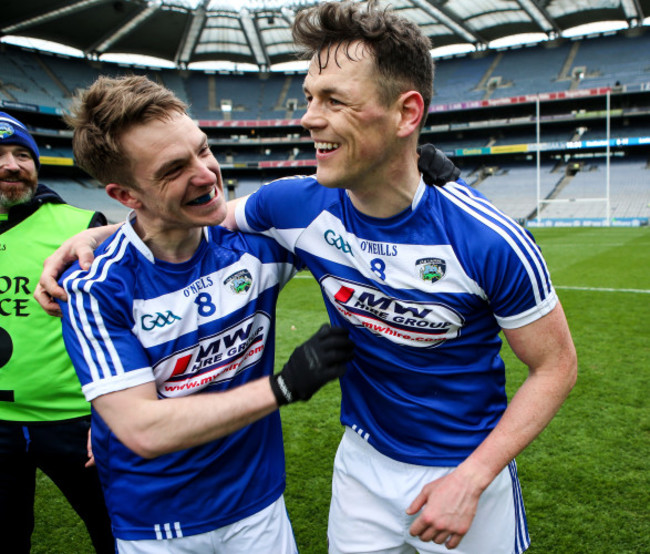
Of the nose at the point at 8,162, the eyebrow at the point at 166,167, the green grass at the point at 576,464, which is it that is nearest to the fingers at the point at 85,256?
the eyebrow at the point at 166,167

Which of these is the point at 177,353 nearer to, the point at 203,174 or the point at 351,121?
the point at 203,174

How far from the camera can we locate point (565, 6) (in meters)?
34.5

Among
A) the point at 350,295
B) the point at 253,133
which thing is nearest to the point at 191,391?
the point at 350,295

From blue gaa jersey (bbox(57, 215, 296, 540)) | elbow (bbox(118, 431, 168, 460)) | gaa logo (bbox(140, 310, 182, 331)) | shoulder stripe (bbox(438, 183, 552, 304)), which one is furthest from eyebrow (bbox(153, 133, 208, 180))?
shoulder stripe (bbox(438, 183, 552, 304))

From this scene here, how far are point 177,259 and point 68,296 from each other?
1.22 feet

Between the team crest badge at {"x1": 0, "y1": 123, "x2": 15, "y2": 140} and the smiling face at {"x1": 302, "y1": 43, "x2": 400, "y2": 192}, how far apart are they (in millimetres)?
1651

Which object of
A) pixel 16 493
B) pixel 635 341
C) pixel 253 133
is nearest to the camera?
pixel 16 493

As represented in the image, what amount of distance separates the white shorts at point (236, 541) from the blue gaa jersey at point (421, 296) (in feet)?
1.61

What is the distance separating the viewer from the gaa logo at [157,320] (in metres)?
1.70

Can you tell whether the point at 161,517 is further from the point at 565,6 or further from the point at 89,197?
the point at 565,6

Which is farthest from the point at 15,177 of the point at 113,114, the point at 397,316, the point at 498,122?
the point at 498,122

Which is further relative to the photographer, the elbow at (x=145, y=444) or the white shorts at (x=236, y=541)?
the white shorts at (x=236, y=541)

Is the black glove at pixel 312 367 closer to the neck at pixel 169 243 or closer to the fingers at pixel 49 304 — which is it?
the neck at pixel 169 243

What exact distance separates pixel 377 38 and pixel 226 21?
41039 mm
